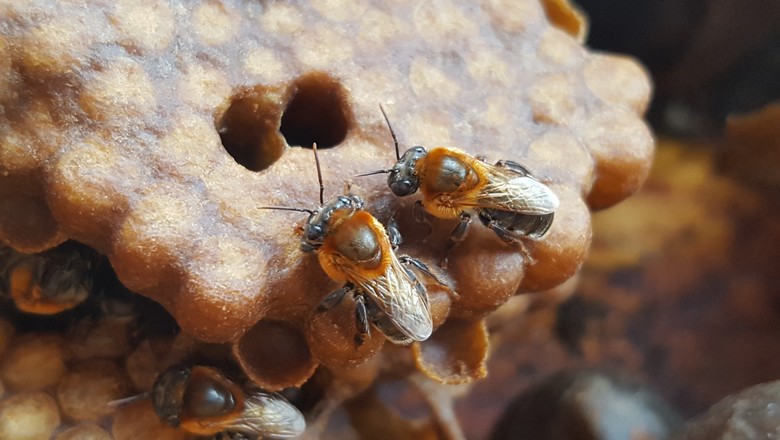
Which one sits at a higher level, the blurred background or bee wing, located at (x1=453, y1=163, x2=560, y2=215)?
bee wing, located at (x1=453, y1=163, x2=560, y2=215)

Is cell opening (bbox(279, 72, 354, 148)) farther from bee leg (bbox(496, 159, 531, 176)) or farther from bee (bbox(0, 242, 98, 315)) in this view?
bee (bbox(0, 242, 98, 315))

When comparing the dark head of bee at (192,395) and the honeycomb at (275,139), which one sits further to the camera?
the dark head of bee at (192,395)

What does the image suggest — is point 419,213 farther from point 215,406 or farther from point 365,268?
point 215,406

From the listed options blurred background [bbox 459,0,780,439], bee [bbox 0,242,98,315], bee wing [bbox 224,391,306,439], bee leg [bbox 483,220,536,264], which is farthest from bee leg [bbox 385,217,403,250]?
blurred background [bbox 459,0,780,439]

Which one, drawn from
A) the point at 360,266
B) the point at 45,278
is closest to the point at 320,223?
the point at 360,266

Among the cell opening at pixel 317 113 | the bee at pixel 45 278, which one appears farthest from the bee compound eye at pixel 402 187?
the bee at pixel 45 278

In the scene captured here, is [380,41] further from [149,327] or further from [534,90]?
[149,327]

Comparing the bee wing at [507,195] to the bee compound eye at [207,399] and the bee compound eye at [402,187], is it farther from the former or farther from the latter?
the bee compound eye at [207,399]
